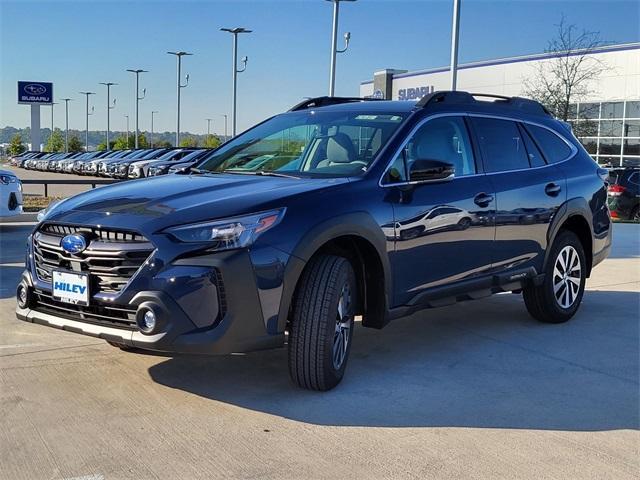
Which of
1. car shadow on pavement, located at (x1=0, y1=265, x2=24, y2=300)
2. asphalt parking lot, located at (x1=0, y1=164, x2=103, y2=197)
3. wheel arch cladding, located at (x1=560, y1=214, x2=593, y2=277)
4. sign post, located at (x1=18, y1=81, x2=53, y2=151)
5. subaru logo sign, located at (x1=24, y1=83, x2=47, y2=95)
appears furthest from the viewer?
subaru logo sign, located at (x1=24, y1=83, x2=47, y2=95)

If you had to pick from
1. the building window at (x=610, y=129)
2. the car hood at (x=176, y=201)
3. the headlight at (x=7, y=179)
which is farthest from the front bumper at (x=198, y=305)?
the building window at (x=610, y=129)

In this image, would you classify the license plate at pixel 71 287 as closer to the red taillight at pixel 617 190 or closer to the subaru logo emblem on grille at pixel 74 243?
the subaru logo emblem on grille at pixel 74 243

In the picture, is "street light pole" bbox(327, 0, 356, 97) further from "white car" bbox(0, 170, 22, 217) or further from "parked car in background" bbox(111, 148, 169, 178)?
"white car" bbox(0, 170, 22, 217)

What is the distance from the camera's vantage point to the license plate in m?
3.98

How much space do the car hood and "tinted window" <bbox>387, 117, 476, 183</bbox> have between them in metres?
0.52

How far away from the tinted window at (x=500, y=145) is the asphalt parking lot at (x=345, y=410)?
135 centimetres

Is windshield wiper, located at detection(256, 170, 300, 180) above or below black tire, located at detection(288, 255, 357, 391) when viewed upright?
above

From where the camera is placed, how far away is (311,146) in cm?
519

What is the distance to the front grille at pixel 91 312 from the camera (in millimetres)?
3895

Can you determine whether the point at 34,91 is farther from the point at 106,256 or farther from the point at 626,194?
the point at 106,256

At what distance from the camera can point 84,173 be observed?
4588cm

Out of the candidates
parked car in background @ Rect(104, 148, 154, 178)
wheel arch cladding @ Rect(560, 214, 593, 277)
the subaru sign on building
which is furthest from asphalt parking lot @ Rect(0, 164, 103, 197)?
wheel arch cladding @ Rect(560, 214, 593, 277)

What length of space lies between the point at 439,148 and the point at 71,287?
263cm

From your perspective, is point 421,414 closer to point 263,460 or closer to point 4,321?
point 263,460
